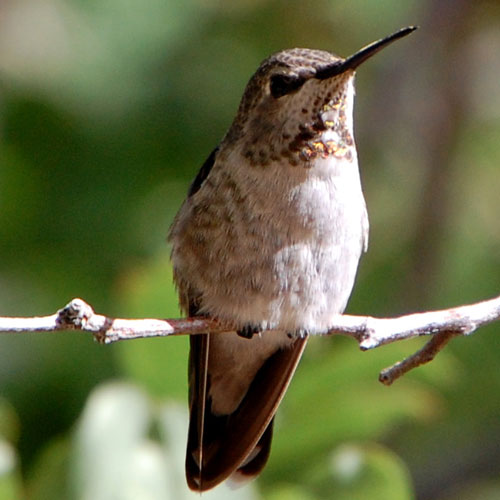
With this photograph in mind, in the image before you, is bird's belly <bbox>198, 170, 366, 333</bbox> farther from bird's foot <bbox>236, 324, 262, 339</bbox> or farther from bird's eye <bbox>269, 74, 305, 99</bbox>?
bird's eye <bbox>269, 74, 305, 99</bbox>

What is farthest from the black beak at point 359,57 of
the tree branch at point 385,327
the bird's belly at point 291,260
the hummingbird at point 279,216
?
the tree branch at point 385,327

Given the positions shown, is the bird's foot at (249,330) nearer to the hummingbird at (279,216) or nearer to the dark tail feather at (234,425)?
the hummingbird at (279,216)

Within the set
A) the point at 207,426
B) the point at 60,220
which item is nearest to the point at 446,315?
the point at 207,426

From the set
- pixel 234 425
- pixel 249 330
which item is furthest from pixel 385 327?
pixel 234 425

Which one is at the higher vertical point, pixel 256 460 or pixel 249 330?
pixel 249 330

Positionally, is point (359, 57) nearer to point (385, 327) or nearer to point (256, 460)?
point (385, 327)

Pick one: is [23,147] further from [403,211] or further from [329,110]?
[329,110]
